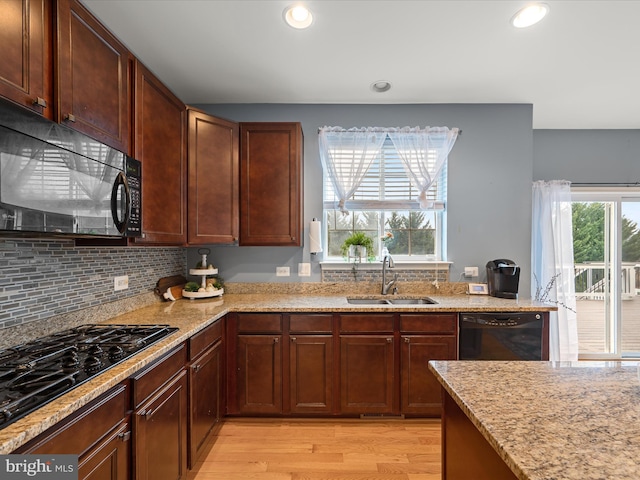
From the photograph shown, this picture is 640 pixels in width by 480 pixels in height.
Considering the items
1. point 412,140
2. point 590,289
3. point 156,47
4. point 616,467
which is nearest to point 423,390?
point 616,467

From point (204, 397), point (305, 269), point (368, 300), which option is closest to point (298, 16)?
point (305, 269)

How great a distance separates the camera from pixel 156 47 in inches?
84.7

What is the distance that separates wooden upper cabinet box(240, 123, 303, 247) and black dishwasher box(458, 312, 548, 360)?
1496mm

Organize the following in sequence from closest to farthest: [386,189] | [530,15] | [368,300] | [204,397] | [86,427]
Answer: [86,427] < [530,15] < [204,397] < [368,300] < [386,189]

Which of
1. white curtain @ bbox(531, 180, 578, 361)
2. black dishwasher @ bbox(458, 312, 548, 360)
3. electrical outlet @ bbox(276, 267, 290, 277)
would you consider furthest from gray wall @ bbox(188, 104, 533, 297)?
black dishwasher @ bbox(458, 312, 548, 360)

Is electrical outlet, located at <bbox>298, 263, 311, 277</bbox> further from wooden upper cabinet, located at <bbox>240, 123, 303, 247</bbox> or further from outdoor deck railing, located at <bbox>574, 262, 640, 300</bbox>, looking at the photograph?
outdoor deck railing, located at <bbox>574, 262, 640, 300</bbox>

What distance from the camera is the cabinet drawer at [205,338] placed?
1791mm

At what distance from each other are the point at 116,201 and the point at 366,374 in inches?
78.4

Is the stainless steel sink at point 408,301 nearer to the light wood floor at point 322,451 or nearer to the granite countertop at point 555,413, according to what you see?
the light wood floor at point 322,451

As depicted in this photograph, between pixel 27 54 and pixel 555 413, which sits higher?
pixel 27 54

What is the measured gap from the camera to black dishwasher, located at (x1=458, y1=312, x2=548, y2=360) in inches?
91.5

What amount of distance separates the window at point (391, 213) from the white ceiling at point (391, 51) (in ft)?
2.24

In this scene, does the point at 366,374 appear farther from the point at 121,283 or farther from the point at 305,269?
the point at 121,283

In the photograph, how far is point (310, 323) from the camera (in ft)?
7.72
